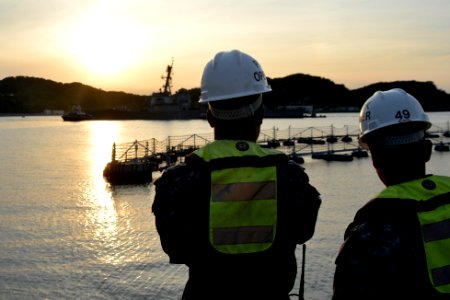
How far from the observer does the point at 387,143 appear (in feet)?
7.86

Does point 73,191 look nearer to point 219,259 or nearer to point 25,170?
point 25,170

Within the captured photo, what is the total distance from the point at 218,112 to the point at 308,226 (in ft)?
2.24

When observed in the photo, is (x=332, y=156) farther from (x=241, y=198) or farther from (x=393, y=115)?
(x=241, y=198)

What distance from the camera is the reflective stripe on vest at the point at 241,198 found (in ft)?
7.95

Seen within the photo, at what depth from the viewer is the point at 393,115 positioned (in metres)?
2.45

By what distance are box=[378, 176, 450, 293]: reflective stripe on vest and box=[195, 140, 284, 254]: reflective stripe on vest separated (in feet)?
1.76

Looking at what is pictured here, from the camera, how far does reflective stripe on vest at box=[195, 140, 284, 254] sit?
7.95ft

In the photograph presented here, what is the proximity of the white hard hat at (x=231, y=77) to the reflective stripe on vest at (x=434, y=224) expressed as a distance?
2.77 feet

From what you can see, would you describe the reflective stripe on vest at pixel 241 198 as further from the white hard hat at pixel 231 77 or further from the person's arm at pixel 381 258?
the person's arm at pixel 381 258

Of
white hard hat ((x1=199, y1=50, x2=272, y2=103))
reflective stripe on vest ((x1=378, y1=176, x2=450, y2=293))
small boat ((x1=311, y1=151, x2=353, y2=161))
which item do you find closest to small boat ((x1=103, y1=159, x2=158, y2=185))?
small boat ((x1=311, y1=151, x2=353, y2=161))

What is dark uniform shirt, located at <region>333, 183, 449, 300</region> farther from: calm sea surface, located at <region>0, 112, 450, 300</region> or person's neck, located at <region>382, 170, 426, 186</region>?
calm sea surface, located at <region>0, 112, 450, 300</region>

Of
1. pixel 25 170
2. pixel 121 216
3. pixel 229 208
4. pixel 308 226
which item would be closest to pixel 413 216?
pixel 308 226

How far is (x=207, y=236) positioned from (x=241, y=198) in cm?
23

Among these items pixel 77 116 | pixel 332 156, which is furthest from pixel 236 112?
pixel 77 116
